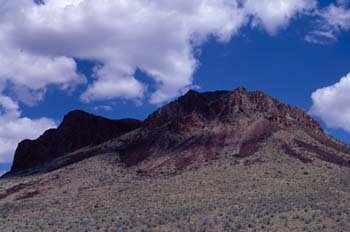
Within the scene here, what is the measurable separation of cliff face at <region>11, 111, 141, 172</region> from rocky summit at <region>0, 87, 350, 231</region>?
2038cm

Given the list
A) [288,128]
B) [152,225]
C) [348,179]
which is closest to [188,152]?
[288,128]

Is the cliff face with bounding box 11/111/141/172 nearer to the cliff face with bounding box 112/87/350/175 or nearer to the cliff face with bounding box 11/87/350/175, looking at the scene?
the cliff face with bounding box 11/87/350/175

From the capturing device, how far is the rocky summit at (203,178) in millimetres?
51125

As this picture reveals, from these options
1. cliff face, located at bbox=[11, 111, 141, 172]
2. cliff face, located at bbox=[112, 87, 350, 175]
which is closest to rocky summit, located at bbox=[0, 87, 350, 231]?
cliff face, located at bbox=[112, 87, 350, 175]

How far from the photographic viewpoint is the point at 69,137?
136125mm

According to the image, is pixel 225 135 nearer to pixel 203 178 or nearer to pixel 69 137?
pixel 203 178

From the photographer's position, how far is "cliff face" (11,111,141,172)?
13125 cm

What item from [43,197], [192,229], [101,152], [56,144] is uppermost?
[56,144]

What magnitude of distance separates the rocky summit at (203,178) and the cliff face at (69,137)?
20380 millimetres

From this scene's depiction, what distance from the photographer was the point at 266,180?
6812 cm

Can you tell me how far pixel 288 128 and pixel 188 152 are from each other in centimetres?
1705

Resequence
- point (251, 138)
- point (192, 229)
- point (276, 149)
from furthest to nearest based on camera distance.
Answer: point (251, 138) < point (276, 149) < point (192, 229)

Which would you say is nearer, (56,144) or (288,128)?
(288,128)

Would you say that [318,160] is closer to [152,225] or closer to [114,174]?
[114,174]
